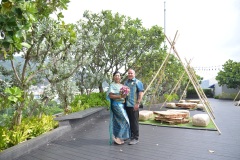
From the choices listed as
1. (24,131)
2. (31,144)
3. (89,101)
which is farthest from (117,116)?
(89,101)

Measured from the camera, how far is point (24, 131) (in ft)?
16.3

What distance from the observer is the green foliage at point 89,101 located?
Answer: 9828 millimetres

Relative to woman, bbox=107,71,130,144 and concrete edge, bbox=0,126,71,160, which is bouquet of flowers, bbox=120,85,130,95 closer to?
woman, bbox=107,71,130,144

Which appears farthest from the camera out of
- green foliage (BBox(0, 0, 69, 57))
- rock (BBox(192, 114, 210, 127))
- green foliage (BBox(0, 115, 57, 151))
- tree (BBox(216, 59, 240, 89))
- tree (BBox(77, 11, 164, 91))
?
tree (BBox(216, 59, 240, 89))

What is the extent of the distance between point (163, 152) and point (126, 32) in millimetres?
7372

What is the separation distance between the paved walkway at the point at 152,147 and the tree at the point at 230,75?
56.9ft

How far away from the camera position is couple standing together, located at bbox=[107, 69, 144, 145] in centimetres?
→ 520

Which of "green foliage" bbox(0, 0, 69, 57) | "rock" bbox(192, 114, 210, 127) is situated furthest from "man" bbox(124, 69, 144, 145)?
"green foliage" bbox(0, 0, 69, 57)

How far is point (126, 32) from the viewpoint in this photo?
1090 cm

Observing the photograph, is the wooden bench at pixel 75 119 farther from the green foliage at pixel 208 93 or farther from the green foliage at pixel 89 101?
the green foliage at pixel 208 93

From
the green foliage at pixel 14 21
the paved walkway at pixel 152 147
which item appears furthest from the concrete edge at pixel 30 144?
the green foliage at pixel 14 21

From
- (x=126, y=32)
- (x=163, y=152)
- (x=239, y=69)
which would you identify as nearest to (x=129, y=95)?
(x=163, y=152)

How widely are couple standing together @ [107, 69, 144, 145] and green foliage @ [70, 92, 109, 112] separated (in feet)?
14.0

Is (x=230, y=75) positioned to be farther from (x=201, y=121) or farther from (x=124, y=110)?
(x=124, y=110)
